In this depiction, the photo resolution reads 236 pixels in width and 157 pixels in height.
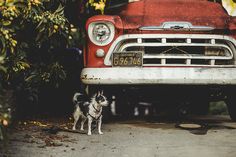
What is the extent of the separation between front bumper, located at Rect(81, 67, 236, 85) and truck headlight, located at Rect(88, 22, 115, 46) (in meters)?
0.37

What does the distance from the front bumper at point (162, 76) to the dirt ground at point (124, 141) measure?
0.61m

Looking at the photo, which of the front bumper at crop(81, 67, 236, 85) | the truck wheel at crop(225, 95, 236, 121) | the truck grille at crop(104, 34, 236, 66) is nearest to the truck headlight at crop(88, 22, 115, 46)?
the truck grille at crop(104, 34, 236, 66)

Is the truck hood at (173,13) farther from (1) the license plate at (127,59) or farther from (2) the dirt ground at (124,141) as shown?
(2) the dirt ground at (124,141)

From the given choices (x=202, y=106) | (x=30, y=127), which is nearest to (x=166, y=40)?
(x=30, y=127)

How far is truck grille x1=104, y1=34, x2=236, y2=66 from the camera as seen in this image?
5.91 metres

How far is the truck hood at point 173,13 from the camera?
20.0 feet

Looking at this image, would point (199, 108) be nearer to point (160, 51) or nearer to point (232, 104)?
point (232, 104)

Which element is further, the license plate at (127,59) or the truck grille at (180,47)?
the truck grille at (180,47)

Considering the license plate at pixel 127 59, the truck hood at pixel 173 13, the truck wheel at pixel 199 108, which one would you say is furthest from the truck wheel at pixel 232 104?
the truck wheel at pixel 199 108

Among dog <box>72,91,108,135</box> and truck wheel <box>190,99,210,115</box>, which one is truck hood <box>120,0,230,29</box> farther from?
truck wheel <box>190,99,210,115</box>

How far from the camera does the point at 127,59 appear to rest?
584 cm

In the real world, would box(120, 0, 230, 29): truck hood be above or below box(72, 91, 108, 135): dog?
above

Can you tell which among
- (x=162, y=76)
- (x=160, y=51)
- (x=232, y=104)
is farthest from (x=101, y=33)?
(x=232, y=104)

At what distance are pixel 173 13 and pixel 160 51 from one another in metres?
0.56
